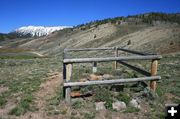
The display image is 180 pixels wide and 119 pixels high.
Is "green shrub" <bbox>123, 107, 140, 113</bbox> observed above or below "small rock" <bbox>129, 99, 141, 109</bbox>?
below

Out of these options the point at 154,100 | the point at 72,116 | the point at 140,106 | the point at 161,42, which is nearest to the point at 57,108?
the point at 72,116

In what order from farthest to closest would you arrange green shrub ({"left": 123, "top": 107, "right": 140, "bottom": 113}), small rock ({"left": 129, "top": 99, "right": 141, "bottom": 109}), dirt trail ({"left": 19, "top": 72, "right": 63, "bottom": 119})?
small rock ({"left": 129, "top": 99, "right": 141, "bottom": 109}) < green shrub ({"left": 123, "top": 107, "right": 140, "bottom": 113}) < dirt trail ({"left": 19, "top": 72, "right": 63, "bottom": 119})

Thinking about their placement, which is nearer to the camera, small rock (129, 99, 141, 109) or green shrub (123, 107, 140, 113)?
green shrub (123, 107, 140, 113)

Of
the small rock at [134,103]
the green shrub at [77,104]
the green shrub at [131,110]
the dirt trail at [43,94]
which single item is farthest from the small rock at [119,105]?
the dirt trail at [43,94]

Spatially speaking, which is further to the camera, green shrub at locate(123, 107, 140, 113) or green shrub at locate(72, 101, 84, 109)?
green shrub at locate(72, 101, 84, 109)

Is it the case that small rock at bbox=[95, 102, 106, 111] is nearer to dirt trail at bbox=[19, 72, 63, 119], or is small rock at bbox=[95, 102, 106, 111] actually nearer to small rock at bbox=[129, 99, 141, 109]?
small rock at bbox=[129, 99, 141, 109]

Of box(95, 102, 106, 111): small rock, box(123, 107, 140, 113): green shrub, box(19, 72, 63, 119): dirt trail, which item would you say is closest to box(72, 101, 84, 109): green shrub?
box(95, 102, 106, 111): small rock

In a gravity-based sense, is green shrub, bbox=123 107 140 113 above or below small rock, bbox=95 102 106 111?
below

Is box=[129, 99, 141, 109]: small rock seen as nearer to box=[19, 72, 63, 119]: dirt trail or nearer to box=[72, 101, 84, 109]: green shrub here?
box=[72, 101, 84, 109]: green shrub

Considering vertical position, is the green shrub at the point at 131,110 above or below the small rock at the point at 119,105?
below

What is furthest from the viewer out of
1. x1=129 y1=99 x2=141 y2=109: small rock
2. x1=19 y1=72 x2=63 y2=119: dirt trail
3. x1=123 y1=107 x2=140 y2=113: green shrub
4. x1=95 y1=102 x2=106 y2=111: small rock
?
x1=129 y1=99 x2=141 y2=109: small rock

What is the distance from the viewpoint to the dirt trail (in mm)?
9412

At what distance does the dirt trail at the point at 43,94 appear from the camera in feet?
30.9

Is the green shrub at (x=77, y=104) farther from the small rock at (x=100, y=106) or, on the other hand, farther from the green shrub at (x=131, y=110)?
the green shrub at (x=131, y=110)
